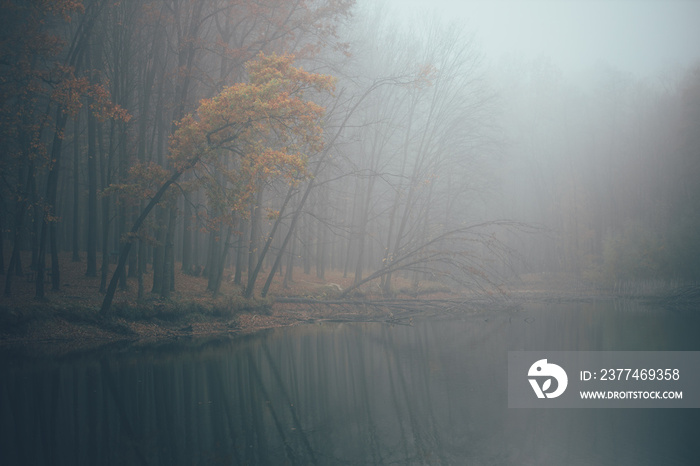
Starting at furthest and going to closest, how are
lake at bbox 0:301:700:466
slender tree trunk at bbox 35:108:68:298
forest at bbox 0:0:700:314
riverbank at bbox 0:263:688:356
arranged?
1. slender tree trunk at bbox 35:108:68:298
2. forest at bbox 0:0:700:314
3. riverbank at bbox 0:263:688:356
4. lake at bbox 0:301:700:466

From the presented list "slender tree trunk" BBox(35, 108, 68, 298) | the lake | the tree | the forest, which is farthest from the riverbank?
the lake

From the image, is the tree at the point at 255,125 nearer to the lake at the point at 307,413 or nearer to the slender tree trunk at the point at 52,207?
the slender tree trunk at the point at 52,207

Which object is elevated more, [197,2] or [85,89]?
[197,2]

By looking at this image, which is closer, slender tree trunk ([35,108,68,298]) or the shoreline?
the shoreline

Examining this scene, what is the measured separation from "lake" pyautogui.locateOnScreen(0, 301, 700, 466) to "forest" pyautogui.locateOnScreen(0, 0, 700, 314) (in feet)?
16.0

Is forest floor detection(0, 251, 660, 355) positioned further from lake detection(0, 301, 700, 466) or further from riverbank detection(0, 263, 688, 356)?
lake detection(0, 301, 700, 466)

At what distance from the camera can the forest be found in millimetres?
13539

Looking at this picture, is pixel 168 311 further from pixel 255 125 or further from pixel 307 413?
pixel 307 413

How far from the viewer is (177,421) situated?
673 centimetres

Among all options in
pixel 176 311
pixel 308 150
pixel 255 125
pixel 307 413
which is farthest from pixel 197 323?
pixel 307 413

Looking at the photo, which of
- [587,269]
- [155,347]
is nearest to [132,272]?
[155,347]

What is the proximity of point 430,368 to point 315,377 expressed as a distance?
8.30 ft

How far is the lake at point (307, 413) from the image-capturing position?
18.6ft

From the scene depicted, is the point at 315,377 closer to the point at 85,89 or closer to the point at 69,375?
the point at 69,375
